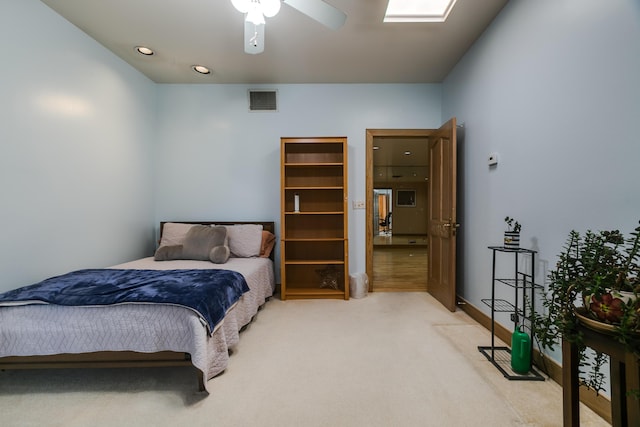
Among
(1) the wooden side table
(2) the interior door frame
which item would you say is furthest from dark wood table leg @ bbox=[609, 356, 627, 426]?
(2) the interior door frame

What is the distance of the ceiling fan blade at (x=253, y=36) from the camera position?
187 centimetres

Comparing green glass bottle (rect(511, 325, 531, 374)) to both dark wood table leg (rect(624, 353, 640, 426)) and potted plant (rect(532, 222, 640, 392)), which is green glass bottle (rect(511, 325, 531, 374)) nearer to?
potted plant (rect(532, 222, 640, 392))

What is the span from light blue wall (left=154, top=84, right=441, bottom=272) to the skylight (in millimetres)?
1382

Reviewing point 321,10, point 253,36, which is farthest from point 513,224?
point 253,36

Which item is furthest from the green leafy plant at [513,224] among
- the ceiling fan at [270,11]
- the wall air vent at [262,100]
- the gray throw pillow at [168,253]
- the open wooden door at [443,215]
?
the gray throw pillow at [168,253]

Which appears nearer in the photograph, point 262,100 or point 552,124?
point 552,124

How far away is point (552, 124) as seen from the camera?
76.0 inches

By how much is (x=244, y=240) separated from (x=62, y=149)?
6.26 feet

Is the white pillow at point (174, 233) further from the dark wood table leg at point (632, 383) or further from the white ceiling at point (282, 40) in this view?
the dark wood table leg at point (632, 383)

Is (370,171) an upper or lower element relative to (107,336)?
upper

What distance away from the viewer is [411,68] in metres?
3.50

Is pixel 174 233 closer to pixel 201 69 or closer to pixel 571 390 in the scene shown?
pixel 201 69

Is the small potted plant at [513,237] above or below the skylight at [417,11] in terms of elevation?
below

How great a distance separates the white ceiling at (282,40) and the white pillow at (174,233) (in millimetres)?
1913
